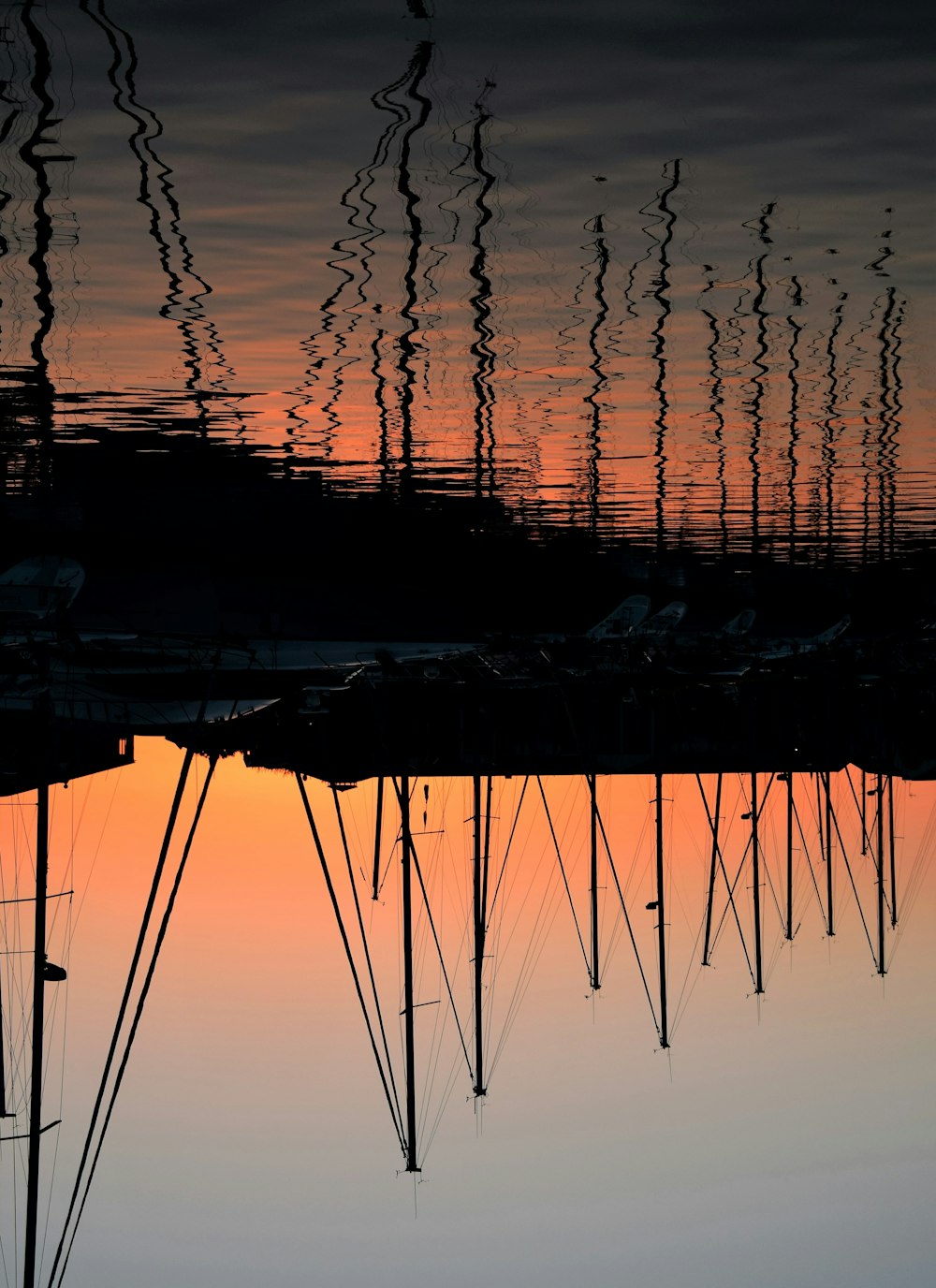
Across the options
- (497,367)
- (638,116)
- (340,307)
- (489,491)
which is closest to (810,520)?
(489,491)

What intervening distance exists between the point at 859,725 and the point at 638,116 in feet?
148

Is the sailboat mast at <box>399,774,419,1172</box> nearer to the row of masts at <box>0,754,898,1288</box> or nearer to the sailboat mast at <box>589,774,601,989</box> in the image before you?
the row of masts at <box>0,754,898,1288</box>

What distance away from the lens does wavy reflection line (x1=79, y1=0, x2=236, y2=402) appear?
40.7 feet

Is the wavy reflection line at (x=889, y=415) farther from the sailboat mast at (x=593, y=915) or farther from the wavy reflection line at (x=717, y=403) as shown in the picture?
the sailboat mast at (x=593, y=915)

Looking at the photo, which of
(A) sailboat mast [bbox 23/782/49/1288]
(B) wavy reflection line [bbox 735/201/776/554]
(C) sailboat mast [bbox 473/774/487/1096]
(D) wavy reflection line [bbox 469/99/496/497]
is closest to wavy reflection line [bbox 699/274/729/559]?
(B) wavy reflection line [bbox 735/201/776/554]

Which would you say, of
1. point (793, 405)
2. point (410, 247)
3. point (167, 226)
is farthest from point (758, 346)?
point (167, 226)

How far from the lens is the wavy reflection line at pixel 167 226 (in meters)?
12.4

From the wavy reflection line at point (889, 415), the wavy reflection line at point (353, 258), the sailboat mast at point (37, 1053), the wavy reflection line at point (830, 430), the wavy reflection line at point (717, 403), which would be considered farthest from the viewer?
the wavy reflection line at point (830, 430)

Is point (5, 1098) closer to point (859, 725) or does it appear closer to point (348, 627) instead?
point (348, 627)

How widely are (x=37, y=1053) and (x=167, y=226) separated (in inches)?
323

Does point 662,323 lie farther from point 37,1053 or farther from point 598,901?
point 598,901

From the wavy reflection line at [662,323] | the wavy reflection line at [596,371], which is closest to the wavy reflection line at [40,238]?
the wavy reflection line at [596,371]

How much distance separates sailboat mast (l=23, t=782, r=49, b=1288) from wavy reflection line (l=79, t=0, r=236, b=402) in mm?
5379

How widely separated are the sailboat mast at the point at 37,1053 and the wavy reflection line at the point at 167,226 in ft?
17.6
